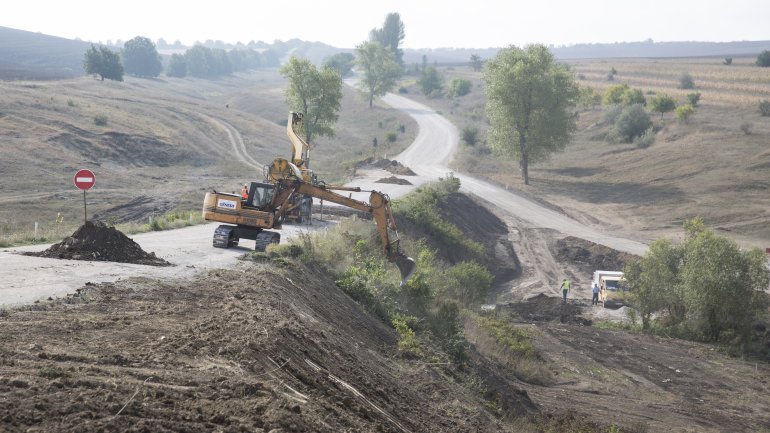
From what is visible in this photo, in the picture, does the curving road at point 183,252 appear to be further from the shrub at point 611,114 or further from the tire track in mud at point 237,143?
the shrub at point 611,114

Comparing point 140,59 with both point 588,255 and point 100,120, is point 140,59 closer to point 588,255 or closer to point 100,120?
point 100,120

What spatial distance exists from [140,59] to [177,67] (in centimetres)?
2271

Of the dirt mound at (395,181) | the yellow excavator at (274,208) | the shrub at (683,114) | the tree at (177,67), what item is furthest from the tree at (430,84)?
the yellow excavator at (274,208)

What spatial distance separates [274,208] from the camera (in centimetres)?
2539

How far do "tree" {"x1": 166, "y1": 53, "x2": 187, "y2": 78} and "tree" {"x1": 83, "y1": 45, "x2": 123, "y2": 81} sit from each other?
2603 inches

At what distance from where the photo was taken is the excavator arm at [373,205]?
24.2m

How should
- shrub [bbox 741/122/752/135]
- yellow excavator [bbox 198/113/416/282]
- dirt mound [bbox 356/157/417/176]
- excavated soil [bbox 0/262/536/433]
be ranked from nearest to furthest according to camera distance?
excavated soil [bbox 0/262/536/433], yellow excavator [bbox 198/113/416/282], dirt mound [bbox 356/157/417/176], shrub [bbox 741/122/752/135]

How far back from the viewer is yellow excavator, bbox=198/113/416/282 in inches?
961

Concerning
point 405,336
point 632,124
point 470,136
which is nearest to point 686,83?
point 632,124

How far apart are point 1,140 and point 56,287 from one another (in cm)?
4872

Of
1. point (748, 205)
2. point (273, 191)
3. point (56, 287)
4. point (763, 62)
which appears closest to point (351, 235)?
point (273, 191)

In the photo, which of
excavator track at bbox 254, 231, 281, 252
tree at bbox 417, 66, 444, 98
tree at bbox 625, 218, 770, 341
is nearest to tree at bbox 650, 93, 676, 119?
tree at bbox 625, 218, 770, 341

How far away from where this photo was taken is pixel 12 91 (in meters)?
76.2

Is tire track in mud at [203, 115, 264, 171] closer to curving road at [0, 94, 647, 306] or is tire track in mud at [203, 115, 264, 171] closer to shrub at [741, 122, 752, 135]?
curving road at [0, 94, 647, 306]
